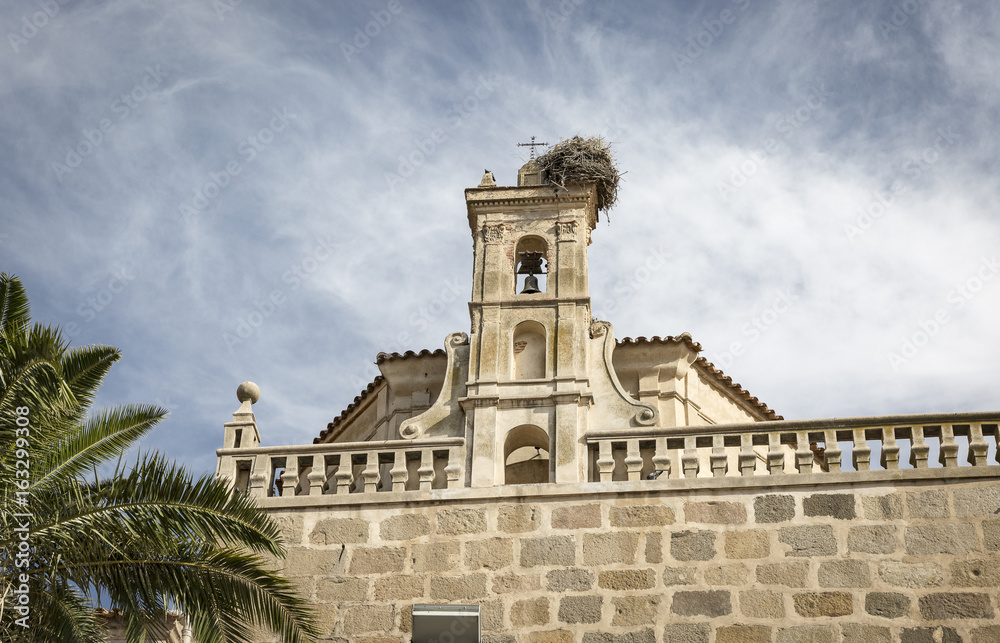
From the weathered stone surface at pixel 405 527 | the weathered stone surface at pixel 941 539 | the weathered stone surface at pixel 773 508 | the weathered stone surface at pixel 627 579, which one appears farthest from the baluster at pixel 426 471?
the weathered stone surface at pixel 941 539

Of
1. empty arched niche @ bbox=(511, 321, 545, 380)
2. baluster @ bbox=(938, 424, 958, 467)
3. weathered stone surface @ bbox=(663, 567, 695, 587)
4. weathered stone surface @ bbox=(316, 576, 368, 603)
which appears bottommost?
weathered stone surface @ bbox=(316, 576, 368, 603)

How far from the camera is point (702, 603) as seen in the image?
40.6 ft

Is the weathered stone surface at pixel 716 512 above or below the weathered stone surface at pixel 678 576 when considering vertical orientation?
above

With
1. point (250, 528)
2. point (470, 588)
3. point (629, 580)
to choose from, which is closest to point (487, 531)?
point (470, 588)

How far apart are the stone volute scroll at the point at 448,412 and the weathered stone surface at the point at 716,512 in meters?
2.57

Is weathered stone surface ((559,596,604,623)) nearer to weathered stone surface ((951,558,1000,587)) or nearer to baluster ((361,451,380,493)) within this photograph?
baluster ((361,451,380,493))

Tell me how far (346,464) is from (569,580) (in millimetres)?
2613

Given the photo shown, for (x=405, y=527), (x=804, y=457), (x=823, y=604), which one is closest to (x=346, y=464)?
(x=405, y=527)

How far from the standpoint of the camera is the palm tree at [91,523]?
10180 mm

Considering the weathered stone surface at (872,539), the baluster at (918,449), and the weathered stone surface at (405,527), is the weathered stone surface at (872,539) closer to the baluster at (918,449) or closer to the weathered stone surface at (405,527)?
the baluster at (918,449)

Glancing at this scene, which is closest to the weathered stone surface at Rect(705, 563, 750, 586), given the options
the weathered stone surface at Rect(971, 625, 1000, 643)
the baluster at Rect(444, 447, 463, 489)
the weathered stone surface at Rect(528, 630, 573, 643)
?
the weathered stone surface at Rect(528, 630, 573, 643)

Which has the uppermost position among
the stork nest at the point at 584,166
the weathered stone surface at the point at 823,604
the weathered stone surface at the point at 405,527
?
the stork nest at the point at 584,166

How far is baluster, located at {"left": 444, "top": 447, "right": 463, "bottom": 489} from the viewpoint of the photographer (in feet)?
44.3

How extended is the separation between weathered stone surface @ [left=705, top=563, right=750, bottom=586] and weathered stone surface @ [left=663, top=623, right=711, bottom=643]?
0.44 meters
